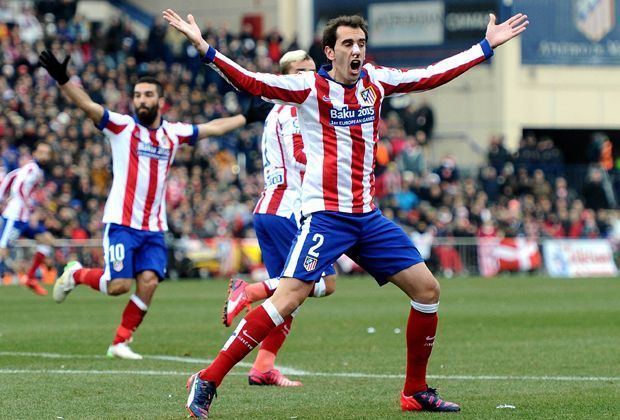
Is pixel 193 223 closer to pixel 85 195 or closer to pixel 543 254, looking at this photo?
pixel 85 195

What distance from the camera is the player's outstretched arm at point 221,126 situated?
41.2ft

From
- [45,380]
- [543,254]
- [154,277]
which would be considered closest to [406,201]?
[543,254]

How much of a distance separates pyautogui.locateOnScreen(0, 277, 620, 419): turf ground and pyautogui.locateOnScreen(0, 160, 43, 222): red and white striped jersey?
1633 mm

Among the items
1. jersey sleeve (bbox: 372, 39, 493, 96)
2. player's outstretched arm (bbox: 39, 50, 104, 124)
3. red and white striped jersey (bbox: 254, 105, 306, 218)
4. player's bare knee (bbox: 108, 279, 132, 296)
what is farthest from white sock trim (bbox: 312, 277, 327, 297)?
jersey sleeve (bbox: 372, 39, 493, 96)

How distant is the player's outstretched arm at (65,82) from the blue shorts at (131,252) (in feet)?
3.44

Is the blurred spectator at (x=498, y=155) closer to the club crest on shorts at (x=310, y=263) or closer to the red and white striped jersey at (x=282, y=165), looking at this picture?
the red and white striped jersey at (x=282, y=165)

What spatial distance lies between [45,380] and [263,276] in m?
19.4

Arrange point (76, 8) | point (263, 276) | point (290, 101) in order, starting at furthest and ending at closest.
→ point (76, 8), point (263, 276), point (290, 101)

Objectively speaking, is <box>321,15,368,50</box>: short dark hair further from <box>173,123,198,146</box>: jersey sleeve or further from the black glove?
<box>173,123,198,146</box>: jersey sleeve

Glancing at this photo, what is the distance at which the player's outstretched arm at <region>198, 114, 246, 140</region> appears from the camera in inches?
494

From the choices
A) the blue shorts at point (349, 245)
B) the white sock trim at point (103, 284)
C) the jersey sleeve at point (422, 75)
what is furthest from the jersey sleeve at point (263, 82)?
the white sock trim at point (103, 284)

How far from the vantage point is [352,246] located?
Answer: 9.08m

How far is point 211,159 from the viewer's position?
34219mm

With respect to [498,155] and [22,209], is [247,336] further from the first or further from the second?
[498,155]
